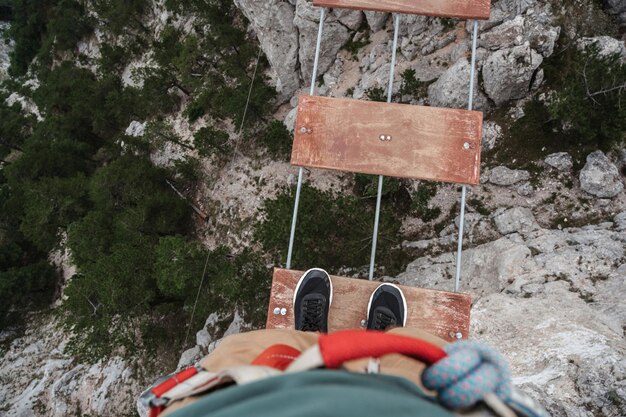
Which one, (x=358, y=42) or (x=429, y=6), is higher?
(x=358, y=42)

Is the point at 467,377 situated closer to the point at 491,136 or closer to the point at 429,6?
the point at 429,6

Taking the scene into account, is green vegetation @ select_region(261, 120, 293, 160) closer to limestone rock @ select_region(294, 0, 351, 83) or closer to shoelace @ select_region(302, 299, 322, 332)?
limestone rock @ select_region(294, 0, 351, 83)

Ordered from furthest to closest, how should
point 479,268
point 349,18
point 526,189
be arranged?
point 349,18 < point 526,189 < point 479,268

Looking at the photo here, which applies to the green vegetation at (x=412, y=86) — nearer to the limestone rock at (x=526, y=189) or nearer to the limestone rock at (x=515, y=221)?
the limestone rock at (x=526, y=189)

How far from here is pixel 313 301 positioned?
175 inches

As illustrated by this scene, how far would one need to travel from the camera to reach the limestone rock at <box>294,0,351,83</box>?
1288 cm

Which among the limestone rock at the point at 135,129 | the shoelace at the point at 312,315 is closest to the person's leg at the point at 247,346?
the shoelace at the point at 312,315

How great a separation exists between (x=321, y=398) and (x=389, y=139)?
3.63 metres

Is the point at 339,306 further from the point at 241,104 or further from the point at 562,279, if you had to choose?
the point at 241,104

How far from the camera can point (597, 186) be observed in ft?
25.8

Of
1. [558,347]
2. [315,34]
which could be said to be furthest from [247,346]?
[315,34]

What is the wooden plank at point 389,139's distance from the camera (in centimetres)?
449

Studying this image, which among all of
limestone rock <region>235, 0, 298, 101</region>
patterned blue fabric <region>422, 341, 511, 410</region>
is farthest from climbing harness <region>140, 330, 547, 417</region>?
limestone rock <region>235, 0, 298, 101</region>

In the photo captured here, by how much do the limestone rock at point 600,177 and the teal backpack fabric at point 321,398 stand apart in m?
8.38
